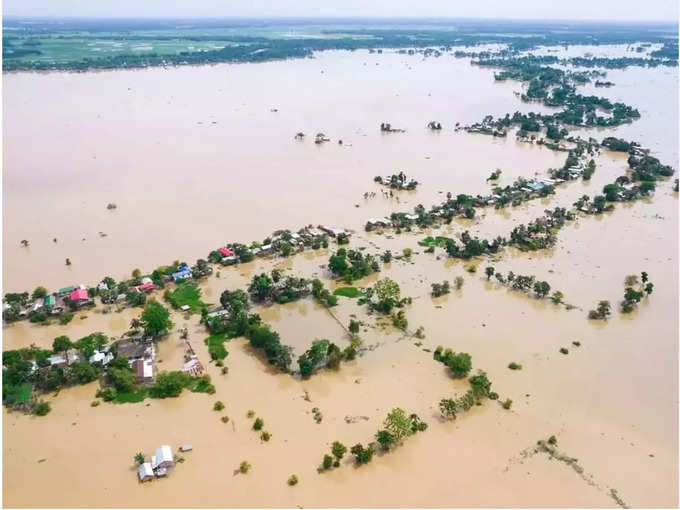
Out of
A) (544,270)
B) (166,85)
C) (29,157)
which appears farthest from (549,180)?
(166,85)

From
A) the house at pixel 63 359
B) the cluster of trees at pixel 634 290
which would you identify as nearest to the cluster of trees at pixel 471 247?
the cluster of trees at pixel 634 290

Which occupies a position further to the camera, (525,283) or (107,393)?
(525,283)

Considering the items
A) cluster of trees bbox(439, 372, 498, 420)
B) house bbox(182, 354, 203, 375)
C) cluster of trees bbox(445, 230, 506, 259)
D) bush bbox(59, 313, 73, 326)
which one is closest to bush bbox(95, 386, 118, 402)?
house bbox(182, 354, 203, 375)

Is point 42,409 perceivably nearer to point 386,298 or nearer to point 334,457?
point 334,457

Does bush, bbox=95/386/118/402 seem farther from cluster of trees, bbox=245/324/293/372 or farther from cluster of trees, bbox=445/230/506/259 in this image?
cluster of trees, bbox=445/230/506/259

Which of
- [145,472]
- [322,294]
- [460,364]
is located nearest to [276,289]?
[322,294]

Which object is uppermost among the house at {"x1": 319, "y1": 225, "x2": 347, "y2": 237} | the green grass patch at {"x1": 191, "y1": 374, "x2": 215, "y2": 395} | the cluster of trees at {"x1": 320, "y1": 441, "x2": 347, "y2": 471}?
the house at {"x1": 319, "y1": 225, "x2": 347, "y2": 237}

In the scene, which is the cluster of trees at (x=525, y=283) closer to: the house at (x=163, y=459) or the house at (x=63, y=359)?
the house at (x=163, y=459)
